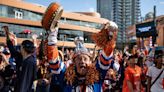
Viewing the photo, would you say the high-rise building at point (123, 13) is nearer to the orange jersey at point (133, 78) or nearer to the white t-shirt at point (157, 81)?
the orange jersey at point (133, 78)

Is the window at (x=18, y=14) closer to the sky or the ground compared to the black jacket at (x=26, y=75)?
closer to the ground

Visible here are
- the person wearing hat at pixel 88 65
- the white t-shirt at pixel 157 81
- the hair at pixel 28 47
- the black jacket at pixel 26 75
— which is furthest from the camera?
the white t-shirt at pixel 157 81

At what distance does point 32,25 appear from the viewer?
206ft

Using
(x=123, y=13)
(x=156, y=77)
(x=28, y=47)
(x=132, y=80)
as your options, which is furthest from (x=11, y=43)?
(x=123, y=13)

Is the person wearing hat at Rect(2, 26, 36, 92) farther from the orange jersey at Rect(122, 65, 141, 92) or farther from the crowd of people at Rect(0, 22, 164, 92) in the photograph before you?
the orange jersey at Rect(122, 65, 141, 92)

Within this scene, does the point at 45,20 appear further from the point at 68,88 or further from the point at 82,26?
the point at 82,26

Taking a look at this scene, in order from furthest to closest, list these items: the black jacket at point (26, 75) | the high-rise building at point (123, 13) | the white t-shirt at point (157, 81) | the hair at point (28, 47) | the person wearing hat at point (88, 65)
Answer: the high-rise building at point (123, 13) → the white t-shirt at point (157, 81) → the hair at point (28, 47) → the black jacket at point (26, 75) → the person wearing hat at point (88, 65)

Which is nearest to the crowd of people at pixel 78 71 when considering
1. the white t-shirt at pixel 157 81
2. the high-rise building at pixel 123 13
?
the white t-shirt at pixel 157 81

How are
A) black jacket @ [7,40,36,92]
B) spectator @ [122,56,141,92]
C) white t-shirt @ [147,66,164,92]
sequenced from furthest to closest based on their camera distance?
spectator @ [122,56,141,92] < white t-shirt @ [147,66,164,92] < black jacket @ [7,40,36,92]

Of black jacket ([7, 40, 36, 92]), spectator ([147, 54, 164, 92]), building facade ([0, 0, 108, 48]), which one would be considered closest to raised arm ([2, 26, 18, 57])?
black jacket ([7, 40, 36, 92])

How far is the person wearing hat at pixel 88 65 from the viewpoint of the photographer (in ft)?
15.9

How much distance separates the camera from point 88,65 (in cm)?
495

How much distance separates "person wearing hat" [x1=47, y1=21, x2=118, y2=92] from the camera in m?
4.86

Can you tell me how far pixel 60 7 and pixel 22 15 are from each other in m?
57.1
